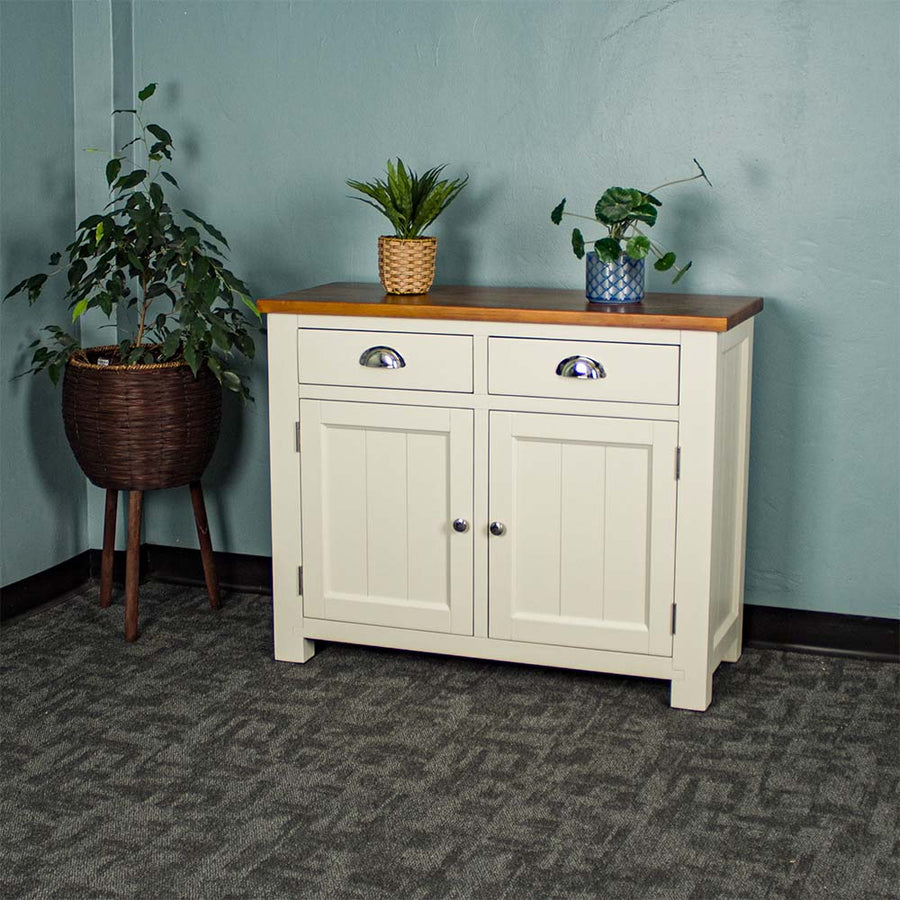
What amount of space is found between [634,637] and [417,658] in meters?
0.51

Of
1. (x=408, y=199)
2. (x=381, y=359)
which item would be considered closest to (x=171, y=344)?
(x=381, y=359)

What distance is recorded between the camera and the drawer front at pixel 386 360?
2.62 meters

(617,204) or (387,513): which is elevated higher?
(617,204)

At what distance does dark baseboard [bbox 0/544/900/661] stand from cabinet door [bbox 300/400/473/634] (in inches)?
21.5

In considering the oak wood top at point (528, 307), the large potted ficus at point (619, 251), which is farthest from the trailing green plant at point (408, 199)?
the large potted ficus at point (619, 251)

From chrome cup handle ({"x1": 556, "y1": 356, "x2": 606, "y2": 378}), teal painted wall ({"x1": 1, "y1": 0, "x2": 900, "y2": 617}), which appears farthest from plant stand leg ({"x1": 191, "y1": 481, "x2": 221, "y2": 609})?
chrome cup handle ({"x1": 556, "y1": 356, "x2": 606, "y2": 378})

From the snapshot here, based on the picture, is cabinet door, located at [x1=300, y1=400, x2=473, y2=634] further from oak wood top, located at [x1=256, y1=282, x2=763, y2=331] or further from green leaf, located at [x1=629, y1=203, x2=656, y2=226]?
green leaf, located at [x1=629, y1=203, x2=656, y2=226]

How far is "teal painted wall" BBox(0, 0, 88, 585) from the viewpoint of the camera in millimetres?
3029

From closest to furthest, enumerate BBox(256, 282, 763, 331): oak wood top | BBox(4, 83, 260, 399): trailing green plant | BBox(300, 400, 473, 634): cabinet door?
BBox(256, 282, 763, 331): oak wood top
BBox(300, 400, 473, 634): cabinet door
BBox(4, 83, 260, 399): trailing green plant

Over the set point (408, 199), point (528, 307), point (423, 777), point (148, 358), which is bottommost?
point (423, 777)

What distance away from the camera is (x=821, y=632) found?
2.91 m

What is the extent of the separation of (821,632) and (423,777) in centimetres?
108

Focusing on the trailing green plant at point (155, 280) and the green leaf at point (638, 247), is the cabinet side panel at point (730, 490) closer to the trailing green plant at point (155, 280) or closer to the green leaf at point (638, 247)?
the green leaf at point (638, 247)

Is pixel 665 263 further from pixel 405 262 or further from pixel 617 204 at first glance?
pixel 405 262
